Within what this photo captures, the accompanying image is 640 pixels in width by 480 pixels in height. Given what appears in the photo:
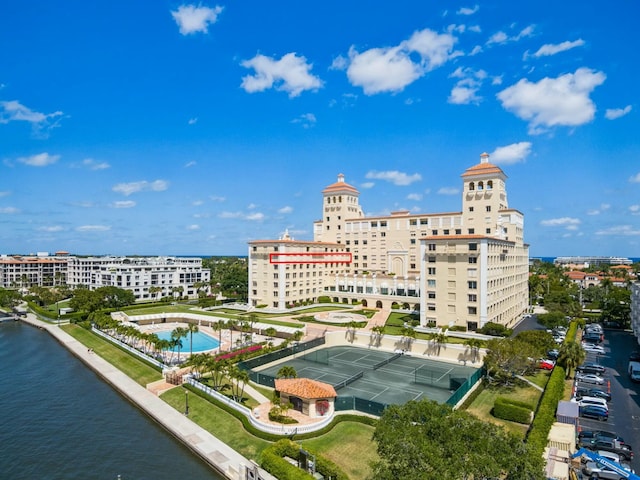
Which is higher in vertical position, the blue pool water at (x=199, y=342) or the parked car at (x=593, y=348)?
the parked car at (x=593, y=348)

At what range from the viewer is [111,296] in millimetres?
92250

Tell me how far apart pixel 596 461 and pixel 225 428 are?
2620cm

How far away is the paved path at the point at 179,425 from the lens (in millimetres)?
28375

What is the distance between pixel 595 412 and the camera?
34719 mm

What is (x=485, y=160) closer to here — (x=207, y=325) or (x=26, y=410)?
(x=207, y=325)

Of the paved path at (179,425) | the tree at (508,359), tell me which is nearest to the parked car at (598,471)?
the tree at (508,359)

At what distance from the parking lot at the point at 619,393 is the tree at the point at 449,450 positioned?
52.0 ft

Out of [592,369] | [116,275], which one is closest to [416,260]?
[592,369]

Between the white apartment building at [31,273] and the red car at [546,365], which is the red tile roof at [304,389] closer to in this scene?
the red car at [546,365]

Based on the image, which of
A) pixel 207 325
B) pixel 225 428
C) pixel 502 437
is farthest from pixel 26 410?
pixel 502 437

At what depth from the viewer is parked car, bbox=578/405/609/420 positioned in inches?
1358

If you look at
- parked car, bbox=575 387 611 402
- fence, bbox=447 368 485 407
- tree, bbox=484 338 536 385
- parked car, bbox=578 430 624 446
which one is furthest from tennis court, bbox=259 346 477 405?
parked car, bbox=578 430 624 446

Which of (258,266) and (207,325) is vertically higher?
(258,266)

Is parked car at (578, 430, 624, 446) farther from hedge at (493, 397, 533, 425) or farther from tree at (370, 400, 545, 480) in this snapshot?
tree at (370, 400, 545, 480)
